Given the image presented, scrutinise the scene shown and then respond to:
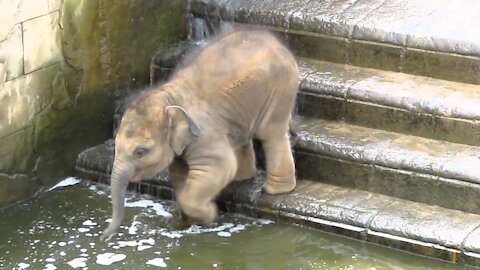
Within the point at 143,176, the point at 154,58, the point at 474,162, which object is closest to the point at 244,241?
the point at 143,176

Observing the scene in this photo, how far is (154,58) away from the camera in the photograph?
7992 mm

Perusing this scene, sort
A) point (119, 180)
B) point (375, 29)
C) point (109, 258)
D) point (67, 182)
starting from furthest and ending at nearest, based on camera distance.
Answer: point (375, 29) < point (67, 182) < point (109, 258) < point (119, 180)

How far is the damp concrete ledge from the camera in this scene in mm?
6250

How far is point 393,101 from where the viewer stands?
23.4 feet

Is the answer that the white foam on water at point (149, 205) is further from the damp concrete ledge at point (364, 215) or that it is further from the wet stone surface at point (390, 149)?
the wet stone surface at point (390, 149)

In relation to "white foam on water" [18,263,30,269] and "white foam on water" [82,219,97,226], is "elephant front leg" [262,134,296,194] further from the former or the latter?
"white foam on water" [18,263,30,269]

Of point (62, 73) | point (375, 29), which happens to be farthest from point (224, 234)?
point (375, 29)

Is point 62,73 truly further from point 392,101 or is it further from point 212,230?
point 392,101

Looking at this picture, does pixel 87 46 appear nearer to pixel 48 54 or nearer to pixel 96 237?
pixel 48 54

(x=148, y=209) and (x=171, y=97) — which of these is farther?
(x=148, y=209)

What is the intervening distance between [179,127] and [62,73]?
140 cm

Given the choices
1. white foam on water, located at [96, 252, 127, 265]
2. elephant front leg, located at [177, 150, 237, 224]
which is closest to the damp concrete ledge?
elephant front leg, located at [177, 150, 237, 224]

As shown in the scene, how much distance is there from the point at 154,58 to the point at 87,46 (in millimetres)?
658

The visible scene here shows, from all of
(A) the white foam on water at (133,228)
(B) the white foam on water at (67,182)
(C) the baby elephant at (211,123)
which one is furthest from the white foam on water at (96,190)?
(C) the baby elephant at (211,123)
